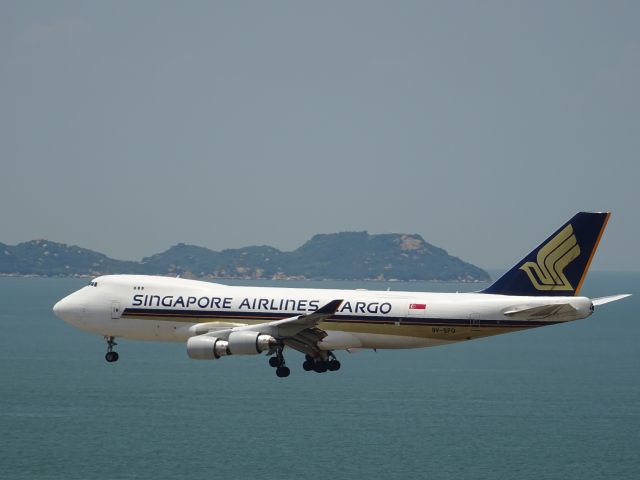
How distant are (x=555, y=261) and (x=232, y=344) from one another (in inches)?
956

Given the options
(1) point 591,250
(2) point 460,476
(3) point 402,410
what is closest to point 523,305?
(1) point 591,250

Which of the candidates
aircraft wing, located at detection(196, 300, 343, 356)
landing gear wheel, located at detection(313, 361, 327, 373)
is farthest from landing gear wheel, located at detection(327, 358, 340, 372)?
aircraft wing, located at detection(196, 300, 343, 356)

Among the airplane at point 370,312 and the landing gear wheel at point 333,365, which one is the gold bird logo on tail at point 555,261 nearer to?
the airplane at point 370,312

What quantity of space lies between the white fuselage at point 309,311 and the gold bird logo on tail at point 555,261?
2237mm

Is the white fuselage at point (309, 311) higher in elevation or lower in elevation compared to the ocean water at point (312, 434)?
higher

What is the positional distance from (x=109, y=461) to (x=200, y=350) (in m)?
87.4

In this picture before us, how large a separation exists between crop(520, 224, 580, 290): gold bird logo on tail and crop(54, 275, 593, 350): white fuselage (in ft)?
7.34

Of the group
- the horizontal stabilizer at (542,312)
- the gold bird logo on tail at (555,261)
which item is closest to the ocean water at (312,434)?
the gold bird logo on tail at (555,261)

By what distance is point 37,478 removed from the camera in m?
147

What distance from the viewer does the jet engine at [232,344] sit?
241 ft

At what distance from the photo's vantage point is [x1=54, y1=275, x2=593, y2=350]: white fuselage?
247 ft

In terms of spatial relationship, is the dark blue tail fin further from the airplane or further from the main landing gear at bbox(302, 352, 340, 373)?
the main landing gear at bbox(302, 352, 340, 373)

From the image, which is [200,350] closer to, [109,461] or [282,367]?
[282,367]

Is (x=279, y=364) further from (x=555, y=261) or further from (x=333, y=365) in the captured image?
(x=555, y=261)
